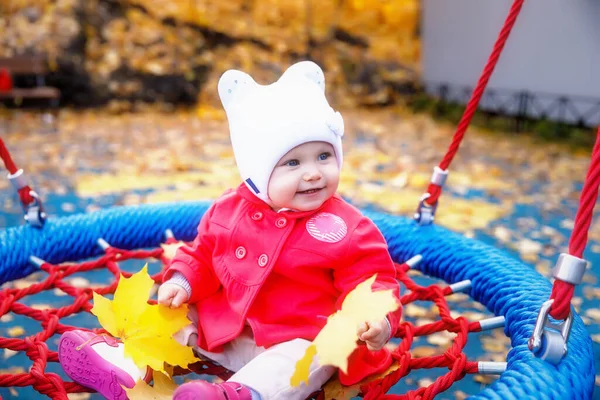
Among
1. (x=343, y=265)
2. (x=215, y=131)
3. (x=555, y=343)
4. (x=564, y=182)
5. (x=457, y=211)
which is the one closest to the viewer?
(x=555, y=343)

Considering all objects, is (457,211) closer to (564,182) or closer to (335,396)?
(564,182)

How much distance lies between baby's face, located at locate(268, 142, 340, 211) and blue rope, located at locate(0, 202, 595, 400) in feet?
1.33

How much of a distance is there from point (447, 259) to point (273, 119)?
0.70 metres

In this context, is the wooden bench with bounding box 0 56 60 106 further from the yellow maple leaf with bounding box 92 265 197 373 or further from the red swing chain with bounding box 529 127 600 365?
the red swing chain with bounding box 529 127 600 365

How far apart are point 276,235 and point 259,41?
575 centimetres

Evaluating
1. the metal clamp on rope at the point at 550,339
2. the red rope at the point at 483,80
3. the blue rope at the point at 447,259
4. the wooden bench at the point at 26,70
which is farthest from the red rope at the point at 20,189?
the wooden bench at the point at 26,70

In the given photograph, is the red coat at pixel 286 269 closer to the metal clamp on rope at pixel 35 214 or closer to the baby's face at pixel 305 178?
the baby's face at pixel 305 178

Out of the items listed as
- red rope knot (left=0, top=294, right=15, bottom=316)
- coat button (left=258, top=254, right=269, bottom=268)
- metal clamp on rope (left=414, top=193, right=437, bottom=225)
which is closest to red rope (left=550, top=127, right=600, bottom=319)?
coat button (left=258, top=254, right=269, bottom=268)

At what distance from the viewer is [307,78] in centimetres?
109

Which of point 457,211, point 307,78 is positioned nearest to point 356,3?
point 457,211

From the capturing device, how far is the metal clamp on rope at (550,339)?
855 mm

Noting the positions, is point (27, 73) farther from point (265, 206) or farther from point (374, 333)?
point (374, 333)

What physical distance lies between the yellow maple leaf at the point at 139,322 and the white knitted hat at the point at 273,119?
27 cm

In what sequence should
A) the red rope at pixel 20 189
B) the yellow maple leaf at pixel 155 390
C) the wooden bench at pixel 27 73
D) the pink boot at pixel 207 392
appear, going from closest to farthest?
the pink boot at pixel 207 392 < the yellow maple leaf at pixel 155 390 < the red rope at pixel 20 189 < the wooden bench at pixel 27 73
